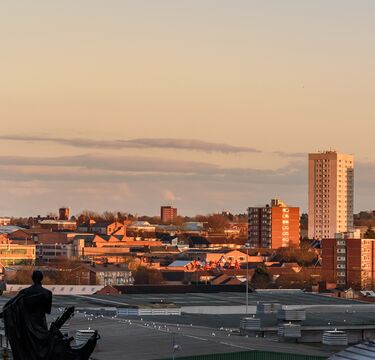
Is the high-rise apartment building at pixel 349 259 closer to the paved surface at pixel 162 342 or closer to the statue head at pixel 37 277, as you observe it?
the paved surface at pixel 162 342

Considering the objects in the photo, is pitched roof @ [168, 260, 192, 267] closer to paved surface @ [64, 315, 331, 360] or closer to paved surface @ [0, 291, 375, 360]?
paved surface @ [0, 291, 375, 360]

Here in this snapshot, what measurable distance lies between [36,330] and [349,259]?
524ft

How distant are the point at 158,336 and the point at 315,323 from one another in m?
12.3

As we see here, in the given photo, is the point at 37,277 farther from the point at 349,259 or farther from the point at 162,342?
the point at 349,259

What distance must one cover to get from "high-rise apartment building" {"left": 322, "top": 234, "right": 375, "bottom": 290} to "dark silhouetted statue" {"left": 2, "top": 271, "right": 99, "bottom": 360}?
153975 millimetres

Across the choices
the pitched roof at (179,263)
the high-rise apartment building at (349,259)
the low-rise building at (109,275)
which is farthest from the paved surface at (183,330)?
the pitched roof at (179,263)

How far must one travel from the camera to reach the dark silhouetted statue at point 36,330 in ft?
64.9

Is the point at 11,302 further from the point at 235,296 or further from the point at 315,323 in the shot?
the point at 235,296

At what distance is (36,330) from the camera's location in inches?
782

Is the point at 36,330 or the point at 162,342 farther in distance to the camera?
the point at 162,342

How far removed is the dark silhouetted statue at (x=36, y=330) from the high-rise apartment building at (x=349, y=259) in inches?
6062

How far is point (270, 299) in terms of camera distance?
83.2 meters

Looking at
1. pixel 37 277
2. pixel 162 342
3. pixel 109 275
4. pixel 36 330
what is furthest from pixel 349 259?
pixel 36 330

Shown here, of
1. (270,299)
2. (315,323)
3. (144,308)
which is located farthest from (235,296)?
(315,323)
